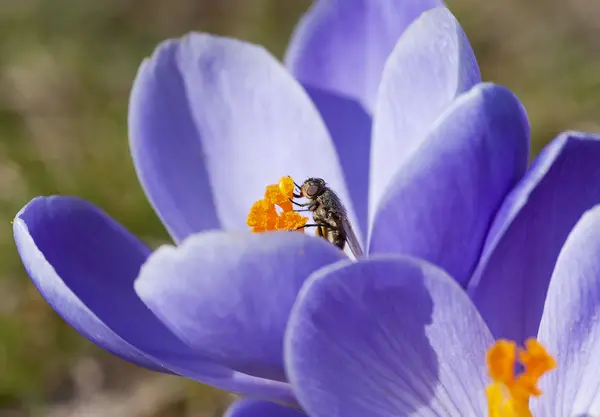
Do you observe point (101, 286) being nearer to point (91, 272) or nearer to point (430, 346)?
point (91, 272)

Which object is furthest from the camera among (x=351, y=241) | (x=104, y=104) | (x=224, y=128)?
(x=104, y=104)

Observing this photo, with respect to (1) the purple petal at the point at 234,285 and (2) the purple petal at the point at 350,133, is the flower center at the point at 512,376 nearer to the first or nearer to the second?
(1) the purple petal at the point at 234,285

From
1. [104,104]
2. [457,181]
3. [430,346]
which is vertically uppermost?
[457,181]

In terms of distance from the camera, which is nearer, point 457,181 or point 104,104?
point 457,181

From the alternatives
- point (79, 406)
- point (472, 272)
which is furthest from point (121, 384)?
point (472, 272)

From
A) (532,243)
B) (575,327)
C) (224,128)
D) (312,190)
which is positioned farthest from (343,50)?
(575,327)

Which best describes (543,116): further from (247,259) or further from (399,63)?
(247,259)

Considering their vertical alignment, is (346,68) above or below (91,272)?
above
